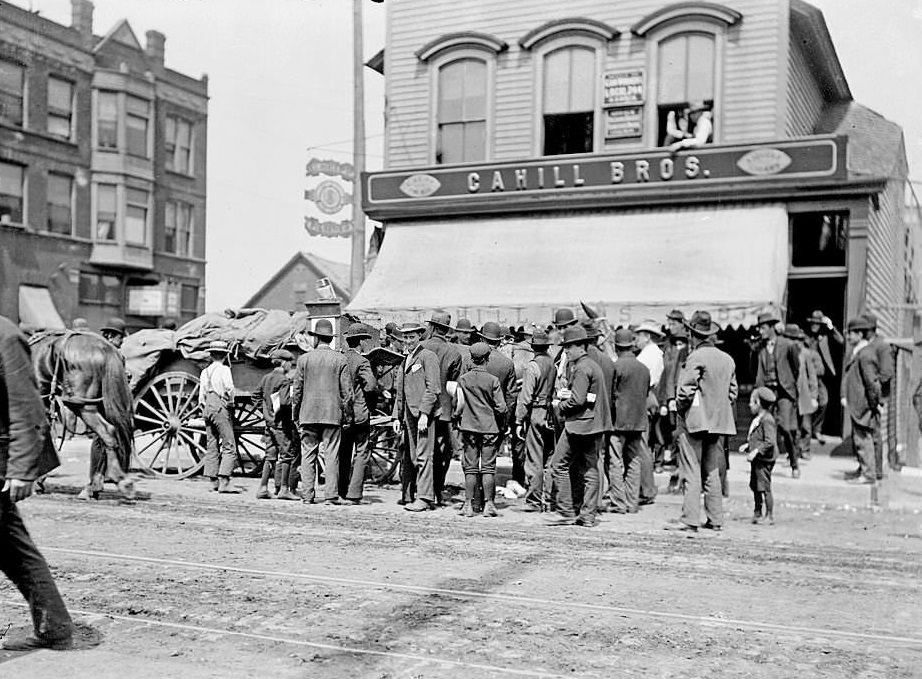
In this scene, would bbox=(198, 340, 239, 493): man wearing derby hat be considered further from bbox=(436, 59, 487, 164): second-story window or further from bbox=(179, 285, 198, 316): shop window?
bbox=(179, 285, 198, 316): shop window

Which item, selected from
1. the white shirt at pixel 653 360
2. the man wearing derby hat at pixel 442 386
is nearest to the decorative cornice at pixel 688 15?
the white shirt at pixel 653 360

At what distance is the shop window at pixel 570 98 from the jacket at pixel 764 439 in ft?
31.8

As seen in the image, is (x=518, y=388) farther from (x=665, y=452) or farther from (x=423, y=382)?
(x=665, y=452)

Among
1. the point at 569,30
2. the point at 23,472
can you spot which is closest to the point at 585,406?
the point at 23,472

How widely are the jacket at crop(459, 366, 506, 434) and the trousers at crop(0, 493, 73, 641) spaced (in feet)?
17.8

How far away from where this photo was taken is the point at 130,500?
10.3 metres

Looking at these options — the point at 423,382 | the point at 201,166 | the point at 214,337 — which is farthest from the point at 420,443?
the point at 201,166

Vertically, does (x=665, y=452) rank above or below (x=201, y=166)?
below

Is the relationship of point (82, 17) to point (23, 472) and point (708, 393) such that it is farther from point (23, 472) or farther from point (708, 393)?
point (23, 472)

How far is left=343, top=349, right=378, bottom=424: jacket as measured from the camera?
10.6 metres

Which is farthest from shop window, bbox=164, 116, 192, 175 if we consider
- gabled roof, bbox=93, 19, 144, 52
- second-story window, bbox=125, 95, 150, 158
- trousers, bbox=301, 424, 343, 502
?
trousers, bbox=301, 424, 343, 502

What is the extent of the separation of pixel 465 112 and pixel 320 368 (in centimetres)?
1000

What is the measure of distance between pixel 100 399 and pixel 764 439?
22.4 ft

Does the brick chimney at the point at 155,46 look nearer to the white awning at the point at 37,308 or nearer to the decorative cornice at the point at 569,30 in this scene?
the white awning at the point at 37,308
